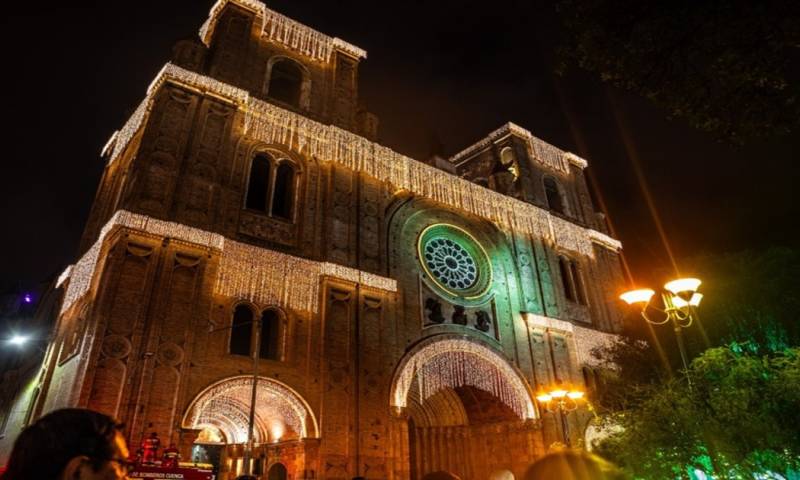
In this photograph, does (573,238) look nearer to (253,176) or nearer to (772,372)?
(772,372)

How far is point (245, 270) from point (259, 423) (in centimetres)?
418

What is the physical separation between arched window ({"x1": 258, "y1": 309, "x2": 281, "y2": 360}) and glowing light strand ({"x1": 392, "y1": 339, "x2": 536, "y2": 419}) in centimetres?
381

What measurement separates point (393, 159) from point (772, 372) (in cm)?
1247

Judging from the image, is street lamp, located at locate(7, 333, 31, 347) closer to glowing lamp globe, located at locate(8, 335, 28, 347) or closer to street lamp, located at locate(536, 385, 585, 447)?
glowing lamp globe, located at locate(8, 335, 28, 347)

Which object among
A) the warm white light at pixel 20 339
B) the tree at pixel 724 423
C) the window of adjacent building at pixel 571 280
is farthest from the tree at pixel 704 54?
the warm white light at pixel 20 339

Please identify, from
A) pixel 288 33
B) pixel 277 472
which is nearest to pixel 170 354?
pixel 277 472

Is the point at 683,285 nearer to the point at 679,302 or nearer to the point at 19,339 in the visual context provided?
the point at 679,302

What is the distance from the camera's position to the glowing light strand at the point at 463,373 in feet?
53.3

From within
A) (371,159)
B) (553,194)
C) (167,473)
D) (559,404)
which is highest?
(553,194)

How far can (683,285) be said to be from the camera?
9.41 metres

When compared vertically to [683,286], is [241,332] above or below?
above

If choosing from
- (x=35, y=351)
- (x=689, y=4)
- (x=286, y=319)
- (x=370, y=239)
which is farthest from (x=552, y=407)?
(x=35, y=351)

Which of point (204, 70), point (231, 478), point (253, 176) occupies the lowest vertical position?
point (231, 478)

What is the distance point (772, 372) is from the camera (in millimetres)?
12391
